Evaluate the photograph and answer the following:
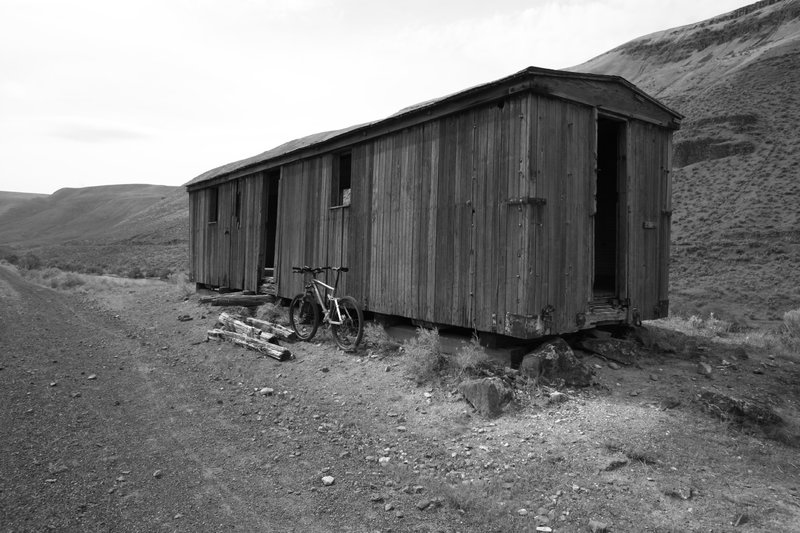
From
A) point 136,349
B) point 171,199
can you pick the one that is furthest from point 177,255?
point 171,199

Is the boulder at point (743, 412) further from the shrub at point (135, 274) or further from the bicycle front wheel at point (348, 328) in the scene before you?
the shrub at point (135, 274)

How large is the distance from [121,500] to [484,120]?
5843mm

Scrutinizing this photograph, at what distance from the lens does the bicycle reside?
801 cm

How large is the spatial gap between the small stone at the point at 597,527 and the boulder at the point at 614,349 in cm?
390

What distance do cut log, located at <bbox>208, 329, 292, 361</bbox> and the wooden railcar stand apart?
186cm

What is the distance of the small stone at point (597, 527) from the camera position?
3.23 m

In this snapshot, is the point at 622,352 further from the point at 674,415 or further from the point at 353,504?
the point at 353,504

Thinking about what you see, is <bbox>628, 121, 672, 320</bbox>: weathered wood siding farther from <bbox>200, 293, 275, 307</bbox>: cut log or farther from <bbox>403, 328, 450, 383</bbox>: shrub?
<bbox>200, 293, 275, 307</bbox>: cut log

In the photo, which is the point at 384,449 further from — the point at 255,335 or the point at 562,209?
the point at 255,335

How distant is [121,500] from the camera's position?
11.9 feet

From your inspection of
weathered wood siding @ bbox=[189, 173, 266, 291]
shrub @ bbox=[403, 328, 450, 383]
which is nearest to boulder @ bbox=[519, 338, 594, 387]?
shrub @ bbox=[403, 328, 450, 383]

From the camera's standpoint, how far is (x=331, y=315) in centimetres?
839

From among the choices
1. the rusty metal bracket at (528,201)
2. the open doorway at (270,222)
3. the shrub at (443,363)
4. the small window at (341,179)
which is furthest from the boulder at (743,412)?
the open doorway at (270,222)

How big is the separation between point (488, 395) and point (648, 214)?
4736 mm
